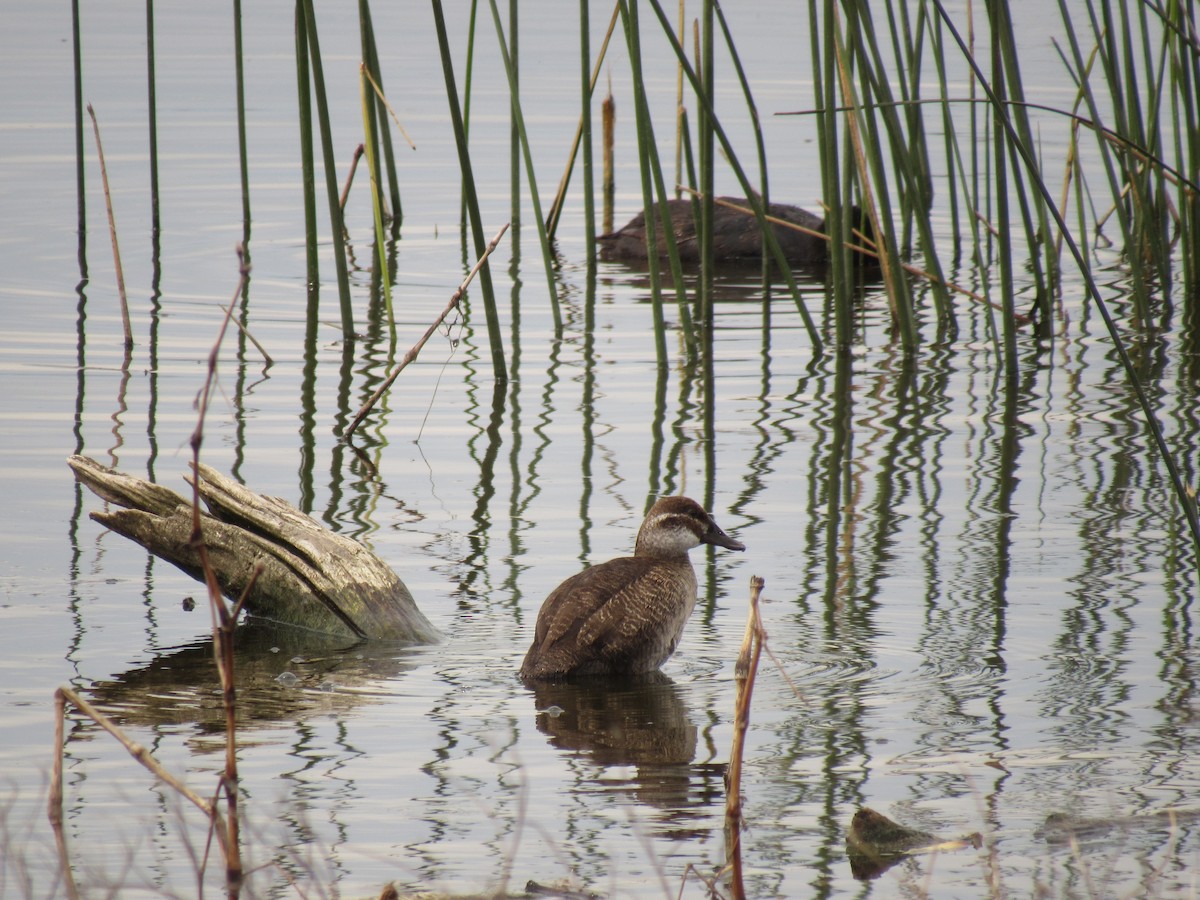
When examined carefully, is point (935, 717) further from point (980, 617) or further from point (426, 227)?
point (426, 227)

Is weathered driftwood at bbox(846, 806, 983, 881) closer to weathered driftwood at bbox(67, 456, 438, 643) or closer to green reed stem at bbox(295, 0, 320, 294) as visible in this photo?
weathered driftwood at bbox(67, 456, 438, 643)

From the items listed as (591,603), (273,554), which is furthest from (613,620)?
(273,554)

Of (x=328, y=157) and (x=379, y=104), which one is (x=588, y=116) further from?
(x=379, y=104)

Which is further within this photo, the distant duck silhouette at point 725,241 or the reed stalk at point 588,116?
the distant duck silhouette at point 725,241

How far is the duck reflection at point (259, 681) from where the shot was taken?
5.27m

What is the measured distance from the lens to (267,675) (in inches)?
227

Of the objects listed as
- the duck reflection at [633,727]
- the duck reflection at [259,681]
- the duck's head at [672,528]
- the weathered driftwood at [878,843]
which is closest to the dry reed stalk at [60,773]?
the weathered driftwood at [878,843]

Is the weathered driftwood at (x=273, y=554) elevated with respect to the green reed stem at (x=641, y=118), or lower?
lower

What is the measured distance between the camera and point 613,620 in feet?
18.9

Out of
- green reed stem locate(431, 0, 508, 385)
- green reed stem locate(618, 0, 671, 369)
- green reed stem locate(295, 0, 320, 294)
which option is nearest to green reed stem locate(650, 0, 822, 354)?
green reed stem locate(618, 0, 671, 369)

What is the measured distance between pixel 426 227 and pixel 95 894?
11.2 meters

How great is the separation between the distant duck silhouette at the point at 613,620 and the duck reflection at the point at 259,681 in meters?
0.50

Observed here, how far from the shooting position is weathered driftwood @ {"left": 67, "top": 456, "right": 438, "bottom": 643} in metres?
6.12

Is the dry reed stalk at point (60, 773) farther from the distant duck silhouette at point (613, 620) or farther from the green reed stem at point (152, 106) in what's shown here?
the green reed stem at point (152, 106)
